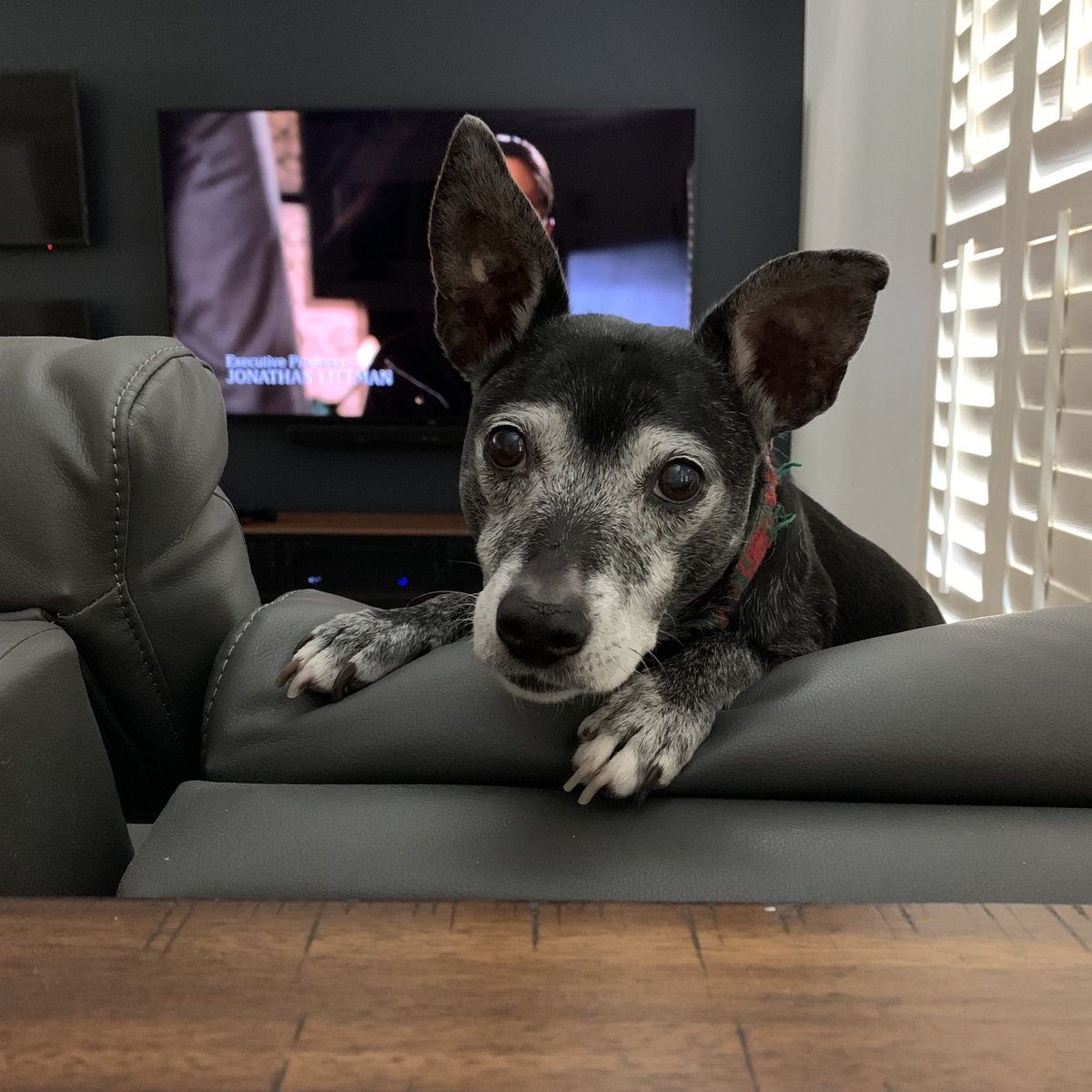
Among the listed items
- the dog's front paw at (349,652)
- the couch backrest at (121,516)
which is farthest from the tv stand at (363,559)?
the couch backrest at (121,516)

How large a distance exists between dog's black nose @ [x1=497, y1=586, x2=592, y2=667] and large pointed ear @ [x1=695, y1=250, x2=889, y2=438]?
18.6 inches

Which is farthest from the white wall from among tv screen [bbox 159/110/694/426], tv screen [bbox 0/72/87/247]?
tv screen [bbox 0/72/87/247]

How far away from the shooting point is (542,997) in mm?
473

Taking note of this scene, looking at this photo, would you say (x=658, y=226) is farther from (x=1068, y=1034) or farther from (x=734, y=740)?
(x=1068, y=1034)

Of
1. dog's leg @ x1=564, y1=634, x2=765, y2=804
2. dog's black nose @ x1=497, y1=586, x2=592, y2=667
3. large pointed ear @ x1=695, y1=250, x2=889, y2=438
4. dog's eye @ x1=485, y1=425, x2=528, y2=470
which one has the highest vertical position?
large pointed ear @ x1=695, y1=250, x2=889, y2=438

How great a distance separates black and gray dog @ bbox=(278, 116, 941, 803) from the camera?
0.93 meters

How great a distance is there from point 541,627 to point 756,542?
43 cm

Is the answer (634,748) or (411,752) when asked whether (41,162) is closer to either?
(411,752)

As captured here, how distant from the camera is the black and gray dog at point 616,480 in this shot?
93 cm

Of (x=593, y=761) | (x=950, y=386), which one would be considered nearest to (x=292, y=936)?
(x=593, y=761)

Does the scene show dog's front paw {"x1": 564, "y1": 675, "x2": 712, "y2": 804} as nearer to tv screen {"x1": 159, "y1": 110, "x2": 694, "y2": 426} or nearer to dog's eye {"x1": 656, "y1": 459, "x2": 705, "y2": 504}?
dog's eye {"x1": 656, "y1": 459, "x2": 705, "y2": 504}

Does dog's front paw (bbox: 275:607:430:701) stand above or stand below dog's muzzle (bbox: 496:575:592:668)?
below

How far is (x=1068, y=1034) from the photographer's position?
437mm

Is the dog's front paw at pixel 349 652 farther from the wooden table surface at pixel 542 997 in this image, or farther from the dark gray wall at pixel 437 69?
the dark gray wall at pixel 437 69
